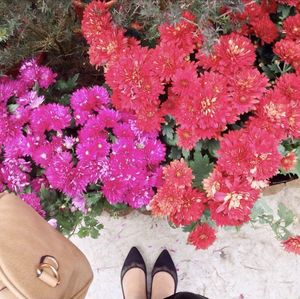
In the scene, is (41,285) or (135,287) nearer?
(41,285)

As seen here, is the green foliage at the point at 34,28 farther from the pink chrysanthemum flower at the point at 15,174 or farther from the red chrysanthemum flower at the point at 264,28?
the red chrysanthemum flower at the point at 264,28

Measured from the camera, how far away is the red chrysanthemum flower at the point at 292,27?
2.97ft

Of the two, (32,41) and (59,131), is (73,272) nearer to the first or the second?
(59,131)

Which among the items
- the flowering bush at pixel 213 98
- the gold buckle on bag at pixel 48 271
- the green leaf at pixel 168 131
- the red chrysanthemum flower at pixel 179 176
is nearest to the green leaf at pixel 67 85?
the flowering bush at pixel 213 98

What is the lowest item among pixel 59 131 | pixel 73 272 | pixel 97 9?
pixel 73 272

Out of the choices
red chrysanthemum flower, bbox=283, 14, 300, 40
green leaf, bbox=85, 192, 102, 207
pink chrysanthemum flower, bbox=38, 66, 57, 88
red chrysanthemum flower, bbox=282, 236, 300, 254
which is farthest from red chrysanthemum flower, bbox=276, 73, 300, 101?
pink chrysanthemum flower, bbox=38, 66, 57, 88

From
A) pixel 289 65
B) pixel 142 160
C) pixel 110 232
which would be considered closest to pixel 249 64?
pixel 289 65

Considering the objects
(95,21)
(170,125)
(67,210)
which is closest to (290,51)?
(170,125)

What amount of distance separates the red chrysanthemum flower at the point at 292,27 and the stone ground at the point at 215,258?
638 mm

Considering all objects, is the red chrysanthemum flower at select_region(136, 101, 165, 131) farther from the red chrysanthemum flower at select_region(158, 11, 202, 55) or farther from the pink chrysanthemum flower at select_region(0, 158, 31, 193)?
the pink chrysanthemum flower at select_region(0, 158, 31, 193)

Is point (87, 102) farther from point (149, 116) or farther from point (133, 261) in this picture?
point (133, 261)

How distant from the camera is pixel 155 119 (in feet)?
2.97

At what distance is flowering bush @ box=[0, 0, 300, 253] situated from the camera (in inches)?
32.4

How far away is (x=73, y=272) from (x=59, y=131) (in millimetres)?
345
